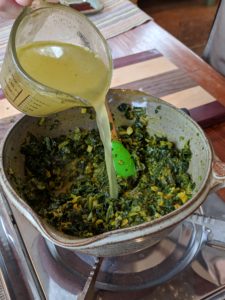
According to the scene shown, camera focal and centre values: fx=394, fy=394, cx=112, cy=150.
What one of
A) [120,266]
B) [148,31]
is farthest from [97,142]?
[148,31]

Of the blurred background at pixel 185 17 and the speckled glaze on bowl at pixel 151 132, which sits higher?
the speckled glaze on bowl at pixel 151 132

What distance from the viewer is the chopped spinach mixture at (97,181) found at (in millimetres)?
790

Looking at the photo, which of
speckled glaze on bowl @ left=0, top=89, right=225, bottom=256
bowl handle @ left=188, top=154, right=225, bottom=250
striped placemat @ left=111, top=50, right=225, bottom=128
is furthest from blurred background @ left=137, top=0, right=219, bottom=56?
bowl handle @ left=188, top=154, right=225, bottom=250

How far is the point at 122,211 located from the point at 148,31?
0.89m

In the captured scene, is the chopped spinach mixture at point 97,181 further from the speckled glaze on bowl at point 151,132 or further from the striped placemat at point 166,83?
the striped placemat at point 166,83

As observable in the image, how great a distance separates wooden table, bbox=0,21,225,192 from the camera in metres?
1.21

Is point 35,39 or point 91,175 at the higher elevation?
point 35,39

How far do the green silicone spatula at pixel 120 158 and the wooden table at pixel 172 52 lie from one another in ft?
Answer: 1.02

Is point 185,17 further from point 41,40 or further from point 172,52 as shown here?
point 41,40

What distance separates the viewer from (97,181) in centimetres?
89

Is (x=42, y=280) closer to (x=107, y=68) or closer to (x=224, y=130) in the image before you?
(x=107, y=68)

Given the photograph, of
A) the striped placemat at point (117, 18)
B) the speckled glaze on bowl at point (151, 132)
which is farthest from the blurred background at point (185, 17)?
the speckled glaze on bowl at point (151, 132)

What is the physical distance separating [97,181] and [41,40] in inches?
12.9

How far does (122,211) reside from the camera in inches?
31.6
